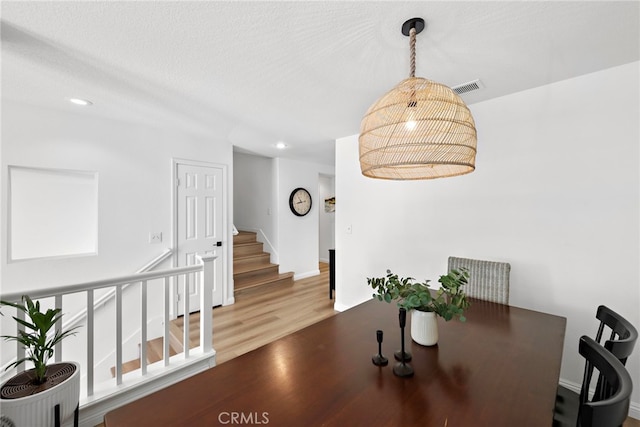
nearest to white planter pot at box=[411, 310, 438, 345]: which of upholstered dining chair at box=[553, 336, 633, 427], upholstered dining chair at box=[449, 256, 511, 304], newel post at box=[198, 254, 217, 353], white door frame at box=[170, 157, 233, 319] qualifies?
upholstered dining chair at box=[553, 336, 633, 427]

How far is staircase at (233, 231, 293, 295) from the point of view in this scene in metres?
4.41

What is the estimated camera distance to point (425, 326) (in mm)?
1277

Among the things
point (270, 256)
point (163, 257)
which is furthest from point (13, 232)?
point (270, 256)

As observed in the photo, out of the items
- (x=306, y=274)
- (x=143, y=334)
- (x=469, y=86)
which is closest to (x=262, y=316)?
(x=143, y=334)

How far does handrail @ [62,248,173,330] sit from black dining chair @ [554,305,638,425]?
359 cm

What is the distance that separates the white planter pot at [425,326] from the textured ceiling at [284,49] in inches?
56.9

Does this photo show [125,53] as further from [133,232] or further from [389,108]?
[133,232]

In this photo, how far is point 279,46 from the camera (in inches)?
64.0

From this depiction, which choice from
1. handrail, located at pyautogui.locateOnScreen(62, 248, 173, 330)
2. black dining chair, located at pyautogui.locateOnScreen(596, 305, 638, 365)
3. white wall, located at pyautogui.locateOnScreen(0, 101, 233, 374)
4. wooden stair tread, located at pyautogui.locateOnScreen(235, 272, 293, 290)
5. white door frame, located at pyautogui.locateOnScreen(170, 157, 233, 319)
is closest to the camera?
black dining chair, located at pyautogui.locateOnScreen(596, 305, 638, 365)

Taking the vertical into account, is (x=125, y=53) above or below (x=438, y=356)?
above

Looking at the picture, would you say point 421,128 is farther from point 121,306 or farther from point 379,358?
point 121,306

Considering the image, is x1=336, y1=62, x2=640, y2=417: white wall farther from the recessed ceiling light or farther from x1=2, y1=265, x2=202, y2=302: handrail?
the recessed ceiling light

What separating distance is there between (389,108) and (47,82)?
2.58 m

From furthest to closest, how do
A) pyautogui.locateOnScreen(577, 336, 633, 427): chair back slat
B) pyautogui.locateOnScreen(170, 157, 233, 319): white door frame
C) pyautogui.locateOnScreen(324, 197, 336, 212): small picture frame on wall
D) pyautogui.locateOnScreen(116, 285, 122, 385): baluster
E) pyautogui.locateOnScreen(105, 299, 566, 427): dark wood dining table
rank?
pyautogui.locateOnScreen(324, 197, 336, 212): small picture frame on wall → pyautogui.locateOnScreen(170, 157, 233, 319): white door frame → pyautogui.locateOnScreen(116, 285, 122, 385): baluster → pyautogui.locateOnScreen(105, 299, 566, 427): dark wood dining table → pyautogui.locateOnScreen(577, 336, 633, 427): chair back slat
